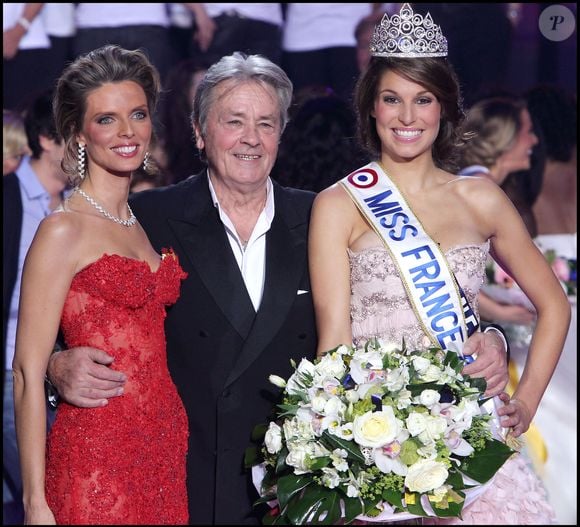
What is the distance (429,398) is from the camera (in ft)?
9.70

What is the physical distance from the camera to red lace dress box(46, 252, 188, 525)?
3.19 meters

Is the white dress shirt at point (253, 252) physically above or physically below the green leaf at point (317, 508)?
above

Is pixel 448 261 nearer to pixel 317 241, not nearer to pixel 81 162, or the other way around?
pixel 317 241

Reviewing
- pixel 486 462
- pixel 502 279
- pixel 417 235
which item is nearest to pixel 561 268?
pixel 502 279

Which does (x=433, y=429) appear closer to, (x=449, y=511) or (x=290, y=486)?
(x=449, y=511)

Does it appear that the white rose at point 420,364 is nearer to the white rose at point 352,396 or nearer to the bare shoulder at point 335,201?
the white rose at point 352,396

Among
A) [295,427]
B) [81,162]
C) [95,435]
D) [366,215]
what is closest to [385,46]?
[366,215]

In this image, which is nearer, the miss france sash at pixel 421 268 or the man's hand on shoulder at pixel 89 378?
the man's hand on shoulder at pixel 89 378

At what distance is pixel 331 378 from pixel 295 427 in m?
0.16

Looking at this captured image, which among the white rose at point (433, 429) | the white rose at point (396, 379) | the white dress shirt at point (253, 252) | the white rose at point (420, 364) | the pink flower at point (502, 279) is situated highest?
the white dress shirt at point (253, 252)
